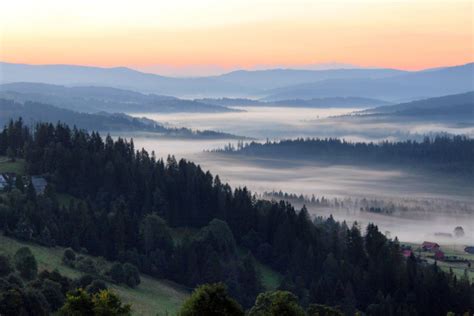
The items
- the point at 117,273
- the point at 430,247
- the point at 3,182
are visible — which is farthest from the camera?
the point at 430,247

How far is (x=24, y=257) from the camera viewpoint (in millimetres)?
57688

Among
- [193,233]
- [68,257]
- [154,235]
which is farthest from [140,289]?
[193,233]

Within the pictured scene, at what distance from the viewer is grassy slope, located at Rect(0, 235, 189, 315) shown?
2371 inches

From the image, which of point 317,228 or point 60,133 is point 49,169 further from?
point 317,228

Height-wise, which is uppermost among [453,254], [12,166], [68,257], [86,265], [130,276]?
[12,166]

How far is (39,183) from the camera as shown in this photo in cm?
9969

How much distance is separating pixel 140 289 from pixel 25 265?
49.7ft

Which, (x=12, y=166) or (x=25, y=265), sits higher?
(x=12, y=166)

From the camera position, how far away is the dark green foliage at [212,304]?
114 ft

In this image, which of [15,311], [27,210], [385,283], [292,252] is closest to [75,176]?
[27,210]

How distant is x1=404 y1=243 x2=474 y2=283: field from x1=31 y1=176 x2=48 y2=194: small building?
186ft

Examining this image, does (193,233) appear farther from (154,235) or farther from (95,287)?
(95,287)

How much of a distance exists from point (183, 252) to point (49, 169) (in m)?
29.4

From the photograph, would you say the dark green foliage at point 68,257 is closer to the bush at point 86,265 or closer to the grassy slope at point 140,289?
the grassy slope at point 140,289
